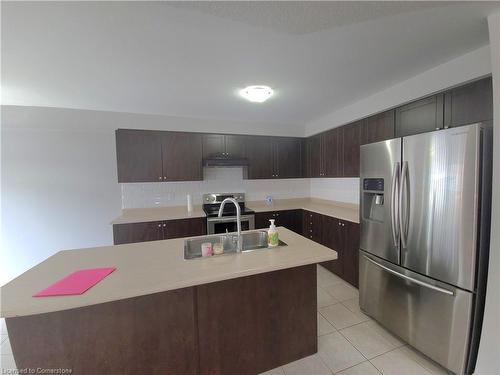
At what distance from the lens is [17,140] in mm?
2895

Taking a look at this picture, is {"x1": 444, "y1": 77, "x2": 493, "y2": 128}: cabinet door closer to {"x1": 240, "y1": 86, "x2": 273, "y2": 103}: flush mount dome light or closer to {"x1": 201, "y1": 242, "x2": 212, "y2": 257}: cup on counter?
{"x1": 240, "y1": 86, "x2": 273, "y2": 103}: flush mount dome light

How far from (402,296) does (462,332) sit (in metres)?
0.38

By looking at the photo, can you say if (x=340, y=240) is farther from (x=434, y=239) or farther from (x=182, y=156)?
(x=182, y=156)

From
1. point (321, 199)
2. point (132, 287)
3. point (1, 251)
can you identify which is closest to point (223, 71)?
point (132, 287)

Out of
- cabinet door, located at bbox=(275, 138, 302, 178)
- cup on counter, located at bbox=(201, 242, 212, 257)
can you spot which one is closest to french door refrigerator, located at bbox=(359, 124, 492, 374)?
cup on counter, located at bbox=(201, 242, 212, 257)

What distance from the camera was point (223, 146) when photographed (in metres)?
3.57

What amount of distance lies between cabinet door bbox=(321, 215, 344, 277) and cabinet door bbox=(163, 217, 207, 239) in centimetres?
179

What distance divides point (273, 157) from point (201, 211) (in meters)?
1.62

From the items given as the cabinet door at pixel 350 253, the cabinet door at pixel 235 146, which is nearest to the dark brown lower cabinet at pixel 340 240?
the cabinet door at pixel 350 253

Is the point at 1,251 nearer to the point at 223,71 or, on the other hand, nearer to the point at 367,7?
the point at 223,71

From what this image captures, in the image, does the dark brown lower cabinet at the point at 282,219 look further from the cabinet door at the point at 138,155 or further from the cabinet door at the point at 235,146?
the cabinet door at the point at 138,155

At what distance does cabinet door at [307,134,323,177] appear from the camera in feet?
12.0

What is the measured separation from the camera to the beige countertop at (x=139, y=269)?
992 mm

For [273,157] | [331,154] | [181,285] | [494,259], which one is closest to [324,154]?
[331,154]
